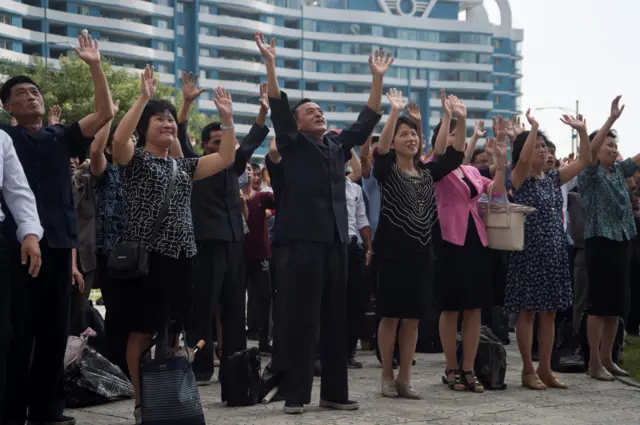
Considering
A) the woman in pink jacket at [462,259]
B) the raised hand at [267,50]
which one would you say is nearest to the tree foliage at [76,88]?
the woman in pink jacket at [462,259]

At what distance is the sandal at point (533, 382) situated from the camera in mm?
9555

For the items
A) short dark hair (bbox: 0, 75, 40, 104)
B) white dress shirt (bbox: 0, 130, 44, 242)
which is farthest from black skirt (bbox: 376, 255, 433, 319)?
Result: white dress shirt (bbox: 0, 130, 44, 242)

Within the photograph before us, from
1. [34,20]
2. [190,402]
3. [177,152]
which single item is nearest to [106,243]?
[177,152]

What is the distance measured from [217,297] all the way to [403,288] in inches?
62.7

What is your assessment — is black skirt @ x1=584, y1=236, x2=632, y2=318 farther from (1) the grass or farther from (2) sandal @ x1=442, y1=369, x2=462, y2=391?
(2) sandal @ x1=442, y1=369, x2=462, y2=391

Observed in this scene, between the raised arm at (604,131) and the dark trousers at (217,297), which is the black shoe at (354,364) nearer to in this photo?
the dark trousers at (217,297)

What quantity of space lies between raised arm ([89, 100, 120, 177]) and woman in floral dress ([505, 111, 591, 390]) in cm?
358

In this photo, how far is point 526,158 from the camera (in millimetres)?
9539

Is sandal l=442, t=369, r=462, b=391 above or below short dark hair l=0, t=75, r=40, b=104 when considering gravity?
below

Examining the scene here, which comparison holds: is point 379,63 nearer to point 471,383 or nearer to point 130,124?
point 130,124

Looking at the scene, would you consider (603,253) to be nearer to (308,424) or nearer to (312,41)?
(308,424)

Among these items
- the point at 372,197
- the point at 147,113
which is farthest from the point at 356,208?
the point at 147,113

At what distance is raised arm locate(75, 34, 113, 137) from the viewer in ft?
23.4

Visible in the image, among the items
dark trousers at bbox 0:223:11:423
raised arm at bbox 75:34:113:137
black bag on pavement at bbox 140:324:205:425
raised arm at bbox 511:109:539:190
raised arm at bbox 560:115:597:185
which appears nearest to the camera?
dark trousers at bbox 0:223:11:423
